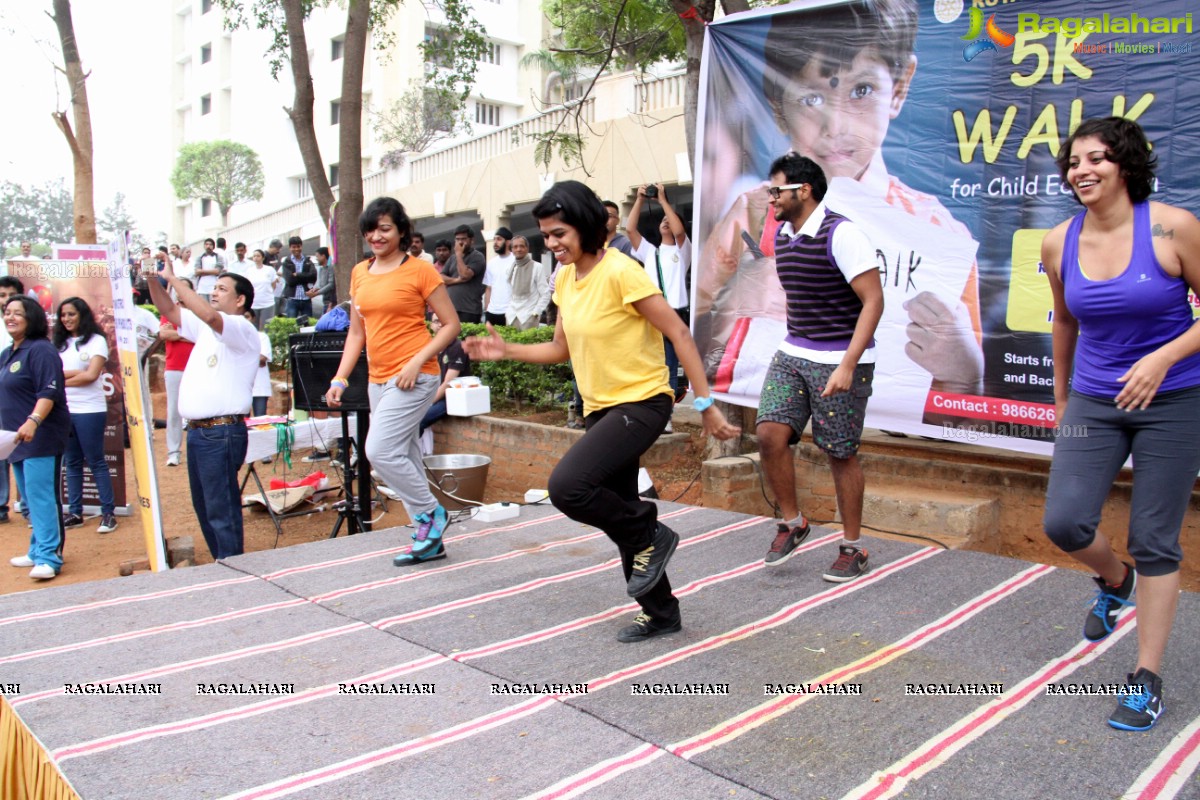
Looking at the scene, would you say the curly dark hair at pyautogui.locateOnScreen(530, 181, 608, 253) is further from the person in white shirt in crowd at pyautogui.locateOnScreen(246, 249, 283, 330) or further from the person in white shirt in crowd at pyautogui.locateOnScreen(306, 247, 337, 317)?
the person in white shirt in crowd at pyautogui.locateOnScreen(246, 249, 283, 330)

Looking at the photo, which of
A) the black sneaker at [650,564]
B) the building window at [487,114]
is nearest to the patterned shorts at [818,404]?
the black sneaker at [650,564]

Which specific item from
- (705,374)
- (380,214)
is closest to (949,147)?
(705,374)

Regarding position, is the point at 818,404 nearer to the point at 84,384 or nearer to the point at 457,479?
the point at 457,479

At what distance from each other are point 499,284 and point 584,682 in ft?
29.5

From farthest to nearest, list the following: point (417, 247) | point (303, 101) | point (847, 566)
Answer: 1. point (303, 101)
2. point (417, 247)
3. point (847, 566)

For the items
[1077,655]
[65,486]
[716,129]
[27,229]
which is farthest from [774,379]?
[27,229]

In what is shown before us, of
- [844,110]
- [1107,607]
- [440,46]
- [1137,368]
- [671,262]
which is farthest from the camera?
[440,46]

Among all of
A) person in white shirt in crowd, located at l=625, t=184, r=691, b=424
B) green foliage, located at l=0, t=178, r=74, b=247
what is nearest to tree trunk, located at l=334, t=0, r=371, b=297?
person in white shirt in crowd, located at l=625, t=184, r=691, b=424

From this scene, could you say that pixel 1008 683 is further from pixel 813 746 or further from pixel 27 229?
pixel 27 229

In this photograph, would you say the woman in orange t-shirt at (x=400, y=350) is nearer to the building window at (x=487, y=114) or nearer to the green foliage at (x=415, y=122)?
the green foliage at (x=415, y=122)

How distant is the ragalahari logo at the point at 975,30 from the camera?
5520 mm

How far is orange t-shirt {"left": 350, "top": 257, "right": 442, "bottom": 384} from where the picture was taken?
5.05m

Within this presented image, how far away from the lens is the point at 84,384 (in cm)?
742

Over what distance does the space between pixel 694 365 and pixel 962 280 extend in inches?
109
